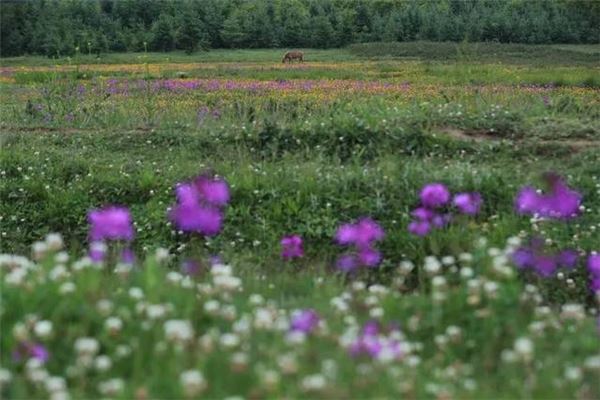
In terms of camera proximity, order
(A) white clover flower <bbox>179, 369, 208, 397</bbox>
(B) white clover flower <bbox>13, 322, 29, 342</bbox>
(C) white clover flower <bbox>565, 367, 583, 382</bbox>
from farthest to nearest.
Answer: (B) white clover flower <bbox>13, 322, 29, 342</bbox> → (C) white clover flower <bbox>565, 367, 583, 382</bbox> → (A) white clover flower <bbox>179, 369, 208, 397</bbox>

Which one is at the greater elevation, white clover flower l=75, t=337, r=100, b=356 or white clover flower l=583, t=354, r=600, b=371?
white clover flower l=75, t=337, r=100, b=356

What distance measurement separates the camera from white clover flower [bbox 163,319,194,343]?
8.84 ft

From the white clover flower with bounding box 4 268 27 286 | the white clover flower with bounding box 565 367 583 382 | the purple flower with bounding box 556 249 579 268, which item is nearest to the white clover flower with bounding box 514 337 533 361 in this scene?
the white clover flower with bounding box 565 367 583 382

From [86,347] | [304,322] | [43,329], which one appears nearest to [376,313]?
[304,322]

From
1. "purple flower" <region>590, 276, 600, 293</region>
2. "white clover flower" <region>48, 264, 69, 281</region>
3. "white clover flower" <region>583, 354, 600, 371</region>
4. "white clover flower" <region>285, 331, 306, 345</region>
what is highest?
"white clover flower" <region>48, 264, 69, 281</region>

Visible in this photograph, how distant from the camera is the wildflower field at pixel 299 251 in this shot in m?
2.69

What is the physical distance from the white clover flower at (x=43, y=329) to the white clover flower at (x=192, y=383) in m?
0.64

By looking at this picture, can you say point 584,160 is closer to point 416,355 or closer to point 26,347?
point 416,355

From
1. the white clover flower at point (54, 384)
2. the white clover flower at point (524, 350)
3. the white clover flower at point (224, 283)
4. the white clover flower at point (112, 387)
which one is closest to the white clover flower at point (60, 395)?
the white clover flower at point (54, 384)

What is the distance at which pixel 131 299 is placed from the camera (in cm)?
324

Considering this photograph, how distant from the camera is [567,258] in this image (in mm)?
4965

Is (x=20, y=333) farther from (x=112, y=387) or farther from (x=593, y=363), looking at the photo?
(x=593, y=363)

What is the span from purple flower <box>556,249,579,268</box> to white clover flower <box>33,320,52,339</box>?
333 centimetres

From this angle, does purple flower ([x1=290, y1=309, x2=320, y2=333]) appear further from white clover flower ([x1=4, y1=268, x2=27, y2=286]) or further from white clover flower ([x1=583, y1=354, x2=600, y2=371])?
white clover flower ([x1=4, y1=268, x2=27, y2=286])
